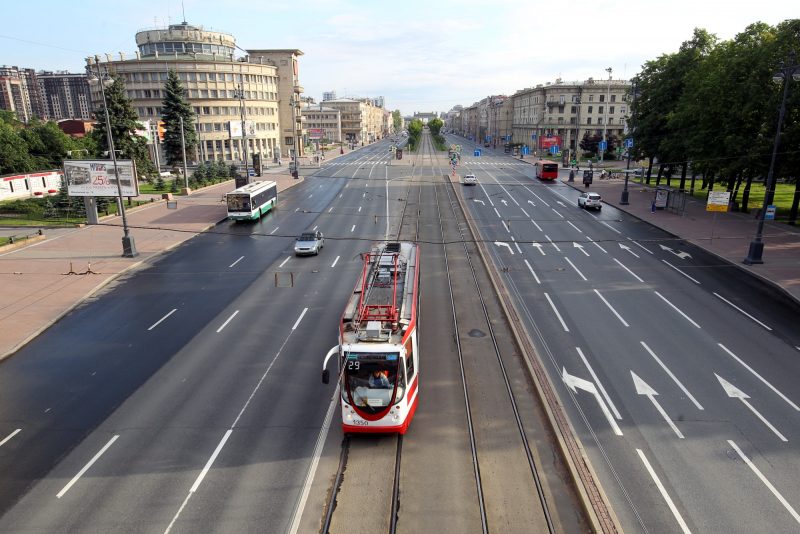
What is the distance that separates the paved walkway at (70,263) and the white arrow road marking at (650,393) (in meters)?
23.4

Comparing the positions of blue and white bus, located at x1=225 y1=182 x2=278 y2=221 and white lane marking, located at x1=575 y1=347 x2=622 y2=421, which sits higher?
blue and white bus, located at x1=225 y1=182 x2=278 y2=221

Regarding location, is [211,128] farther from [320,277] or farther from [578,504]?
[578,504]

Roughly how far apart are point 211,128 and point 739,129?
95906 millimetres

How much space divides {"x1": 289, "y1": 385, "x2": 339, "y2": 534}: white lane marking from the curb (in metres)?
6.35

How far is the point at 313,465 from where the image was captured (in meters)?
12.7

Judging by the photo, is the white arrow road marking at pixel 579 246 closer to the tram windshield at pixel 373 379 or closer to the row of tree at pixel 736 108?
the row of tree at pixel 736 108

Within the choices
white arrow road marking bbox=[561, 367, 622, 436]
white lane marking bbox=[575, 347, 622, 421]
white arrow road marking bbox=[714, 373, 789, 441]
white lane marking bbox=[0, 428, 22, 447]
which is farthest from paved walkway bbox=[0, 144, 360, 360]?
white arrow road marking bbox=[714, 373, 789, 441]

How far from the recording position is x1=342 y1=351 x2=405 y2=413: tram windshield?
12719mm

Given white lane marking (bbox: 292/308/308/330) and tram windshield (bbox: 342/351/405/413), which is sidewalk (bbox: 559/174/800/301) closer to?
tram windshield (bbox: 342/351/405/413)

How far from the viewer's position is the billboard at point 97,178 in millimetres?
36750

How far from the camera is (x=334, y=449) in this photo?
43.7ft

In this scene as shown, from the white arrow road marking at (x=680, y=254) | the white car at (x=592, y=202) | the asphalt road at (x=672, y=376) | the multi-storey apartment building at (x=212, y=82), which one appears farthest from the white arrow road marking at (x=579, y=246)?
the multi-storey apartment building at (x=212, y=82)

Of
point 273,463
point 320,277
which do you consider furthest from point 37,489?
point 320,277

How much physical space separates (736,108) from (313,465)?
1764 inches
